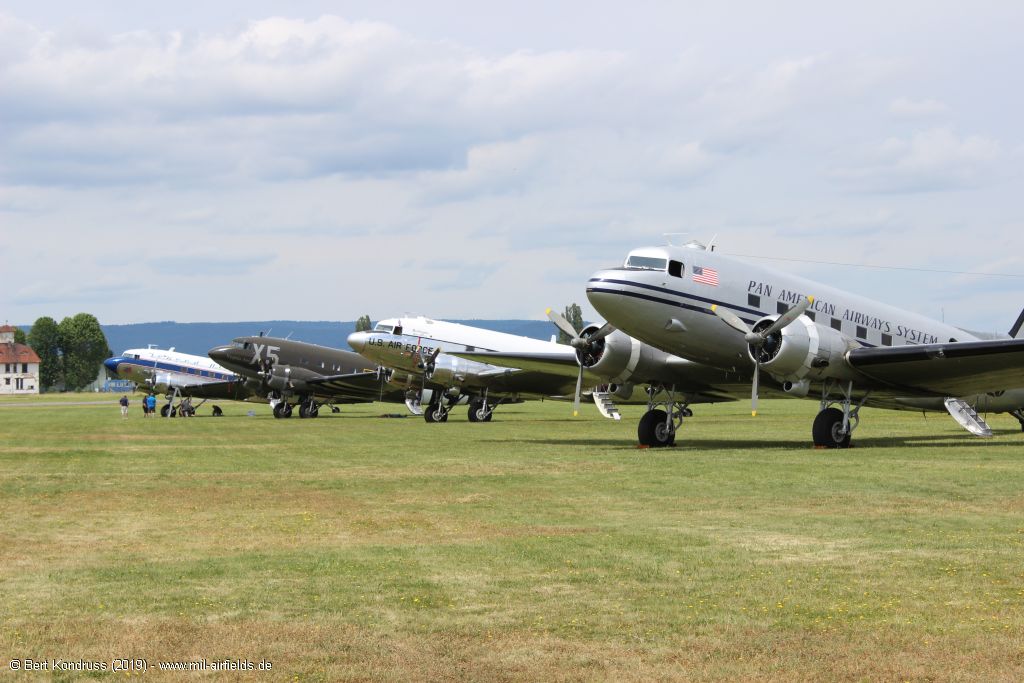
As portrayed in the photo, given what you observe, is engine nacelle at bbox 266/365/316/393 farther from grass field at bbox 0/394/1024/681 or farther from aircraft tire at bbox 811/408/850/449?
grass field at bbox 0/394/1024/681

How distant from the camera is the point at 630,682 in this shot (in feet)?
23.8

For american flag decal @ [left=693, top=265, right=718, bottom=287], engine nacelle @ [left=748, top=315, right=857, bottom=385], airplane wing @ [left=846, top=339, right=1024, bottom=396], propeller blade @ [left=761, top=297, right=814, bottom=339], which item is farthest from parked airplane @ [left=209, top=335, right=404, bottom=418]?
propeller blade @ [left=761, top=297, right=814, bottom=339]

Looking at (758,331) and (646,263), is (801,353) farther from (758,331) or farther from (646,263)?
(646,263)

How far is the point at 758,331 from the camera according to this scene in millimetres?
27609

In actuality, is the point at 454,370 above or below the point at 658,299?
below

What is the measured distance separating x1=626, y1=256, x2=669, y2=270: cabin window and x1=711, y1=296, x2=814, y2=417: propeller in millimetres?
1552

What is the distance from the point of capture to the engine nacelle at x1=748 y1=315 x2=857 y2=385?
2716 cm

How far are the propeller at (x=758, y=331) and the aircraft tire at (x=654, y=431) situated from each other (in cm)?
407

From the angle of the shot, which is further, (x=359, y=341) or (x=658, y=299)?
(x=359, y=341)

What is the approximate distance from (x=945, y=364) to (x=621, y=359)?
7889mm

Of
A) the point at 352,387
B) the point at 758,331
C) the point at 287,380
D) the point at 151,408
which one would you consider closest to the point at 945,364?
the point at 758,331

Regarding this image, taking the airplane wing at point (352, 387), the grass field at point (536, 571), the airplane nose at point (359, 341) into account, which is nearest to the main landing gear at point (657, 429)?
the grass field at point (536, 571)

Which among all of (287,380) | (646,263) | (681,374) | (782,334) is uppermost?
(646,263)

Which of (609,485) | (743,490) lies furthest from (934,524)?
(609,485)
